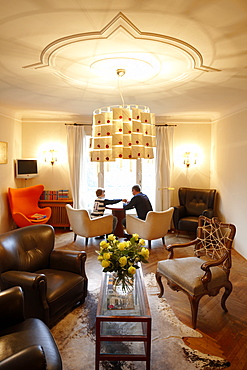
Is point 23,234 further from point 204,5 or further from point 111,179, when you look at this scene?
point 111,179

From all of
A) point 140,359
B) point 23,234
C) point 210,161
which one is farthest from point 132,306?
point 210,161

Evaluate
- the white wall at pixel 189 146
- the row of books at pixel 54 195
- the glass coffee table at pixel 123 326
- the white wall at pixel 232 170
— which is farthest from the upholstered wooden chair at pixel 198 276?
the row of books at pixel 54 195

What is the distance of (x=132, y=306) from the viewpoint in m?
2.38

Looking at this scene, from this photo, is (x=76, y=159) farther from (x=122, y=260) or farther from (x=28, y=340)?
(x=28, y=340)

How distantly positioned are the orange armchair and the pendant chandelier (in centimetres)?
332

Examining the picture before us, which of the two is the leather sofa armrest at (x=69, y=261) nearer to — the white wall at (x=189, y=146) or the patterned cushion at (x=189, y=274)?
the patterned cushion at (x=189, y=274)

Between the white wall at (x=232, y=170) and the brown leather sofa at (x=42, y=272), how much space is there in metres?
3.24

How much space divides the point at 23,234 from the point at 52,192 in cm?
337

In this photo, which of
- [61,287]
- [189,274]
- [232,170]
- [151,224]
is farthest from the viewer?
[232,170]

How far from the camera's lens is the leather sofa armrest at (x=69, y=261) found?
313 centimetres

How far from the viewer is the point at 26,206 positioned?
5.98 meters

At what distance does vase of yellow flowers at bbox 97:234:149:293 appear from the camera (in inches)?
95.2

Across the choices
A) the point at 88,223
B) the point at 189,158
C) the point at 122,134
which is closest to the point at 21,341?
the point at 122,134

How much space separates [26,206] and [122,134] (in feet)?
13.0
